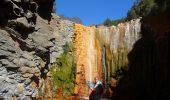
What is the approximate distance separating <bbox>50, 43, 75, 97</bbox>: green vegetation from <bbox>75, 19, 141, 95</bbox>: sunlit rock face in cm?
48

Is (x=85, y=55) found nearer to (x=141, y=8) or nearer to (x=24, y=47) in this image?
(x=24, y=47)

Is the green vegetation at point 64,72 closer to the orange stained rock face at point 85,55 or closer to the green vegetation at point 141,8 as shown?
the orange stained rock face at point 85,55

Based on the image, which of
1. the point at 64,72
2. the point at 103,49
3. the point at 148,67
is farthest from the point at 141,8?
the point at 64,72

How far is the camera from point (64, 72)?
19.0m

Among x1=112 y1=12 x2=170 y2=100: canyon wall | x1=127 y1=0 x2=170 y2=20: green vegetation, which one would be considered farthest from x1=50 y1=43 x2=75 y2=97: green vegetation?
x1=127 y1=0 x2=170 y2=20: green vegetation

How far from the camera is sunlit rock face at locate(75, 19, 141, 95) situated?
19859mm

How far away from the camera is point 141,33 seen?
65.6 ft

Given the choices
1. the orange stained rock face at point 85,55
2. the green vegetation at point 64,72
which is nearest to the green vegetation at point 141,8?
the orange stained rock face at point 85,55

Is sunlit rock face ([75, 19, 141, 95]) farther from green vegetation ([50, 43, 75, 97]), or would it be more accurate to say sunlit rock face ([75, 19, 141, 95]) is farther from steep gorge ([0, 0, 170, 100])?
green vegetation ([50, 43, 75, 97])

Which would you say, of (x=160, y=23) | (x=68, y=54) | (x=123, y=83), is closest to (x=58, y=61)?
(x=68, y=54)

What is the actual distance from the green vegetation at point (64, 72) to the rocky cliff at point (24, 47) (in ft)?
2.44

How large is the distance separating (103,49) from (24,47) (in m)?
6.90

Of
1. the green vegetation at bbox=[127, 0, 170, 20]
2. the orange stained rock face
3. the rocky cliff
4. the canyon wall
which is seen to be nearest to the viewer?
the rocky cliff

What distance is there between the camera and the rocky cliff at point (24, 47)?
1295 cm
